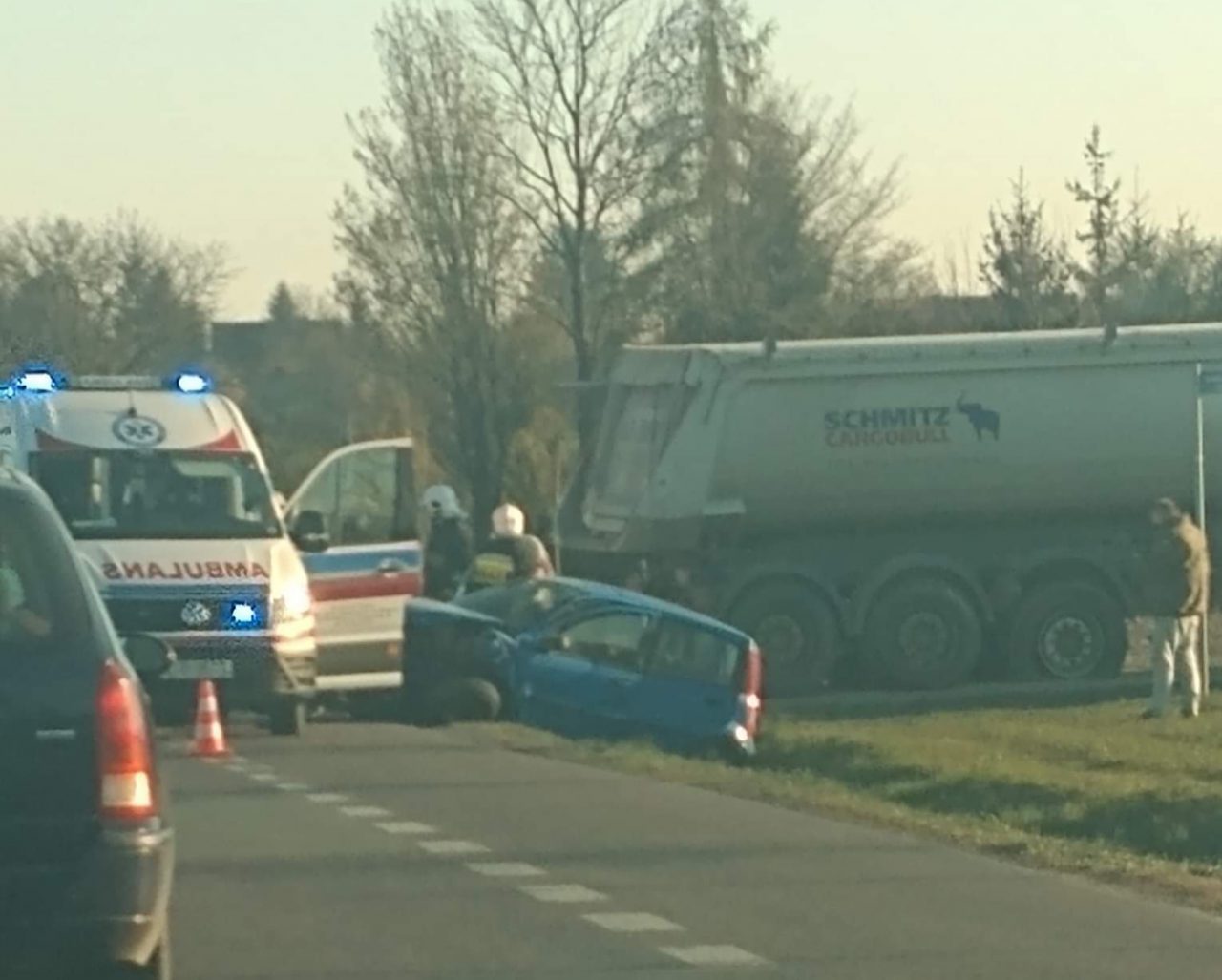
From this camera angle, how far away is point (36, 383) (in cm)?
2261

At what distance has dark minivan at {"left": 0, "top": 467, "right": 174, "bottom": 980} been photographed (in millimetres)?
8453

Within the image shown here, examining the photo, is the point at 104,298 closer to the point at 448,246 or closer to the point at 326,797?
the point at 448,246

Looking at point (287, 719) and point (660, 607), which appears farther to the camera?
point (660, 607)

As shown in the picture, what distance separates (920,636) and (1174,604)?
5431 millimetres

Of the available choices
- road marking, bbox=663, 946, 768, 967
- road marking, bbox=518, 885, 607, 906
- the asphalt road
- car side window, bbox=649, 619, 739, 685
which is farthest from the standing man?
road marking, bbox=663, 946, 768, 967

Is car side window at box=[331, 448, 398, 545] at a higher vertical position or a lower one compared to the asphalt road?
higher

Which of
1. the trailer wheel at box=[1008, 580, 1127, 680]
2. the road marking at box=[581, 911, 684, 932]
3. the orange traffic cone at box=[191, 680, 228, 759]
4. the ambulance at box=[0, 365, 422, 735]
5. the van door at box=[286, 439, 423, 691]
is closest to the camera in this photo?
the road marking at box=[581, 911, 684, 932]

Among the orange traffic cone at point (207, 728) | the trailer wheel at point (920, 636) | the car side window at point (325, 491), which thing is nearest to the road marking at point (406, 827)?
the orange traffic cone at point (207, 728)

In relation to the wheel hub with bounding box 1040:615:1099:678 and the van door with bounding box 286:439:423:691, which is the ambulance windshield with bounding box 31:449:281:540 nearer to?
the van door with bounding box 286:439:423:691

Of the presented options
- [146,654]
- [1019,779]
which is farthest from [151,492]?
[146,654]

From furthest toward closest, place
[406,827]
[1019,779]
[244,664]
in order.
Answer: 1. [244,664]
2. [1019,779]
3. [406,827]

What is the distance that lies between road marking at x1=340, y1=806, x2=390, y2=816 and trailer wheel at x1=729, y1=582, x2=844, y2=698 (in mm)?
14545

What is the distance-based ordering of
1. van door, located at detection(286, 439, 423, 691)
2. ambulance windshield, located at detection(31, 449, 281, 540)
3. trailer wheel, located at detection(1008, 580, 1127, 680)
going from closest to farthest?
ambulance windshield, located at detection(31, 449, 281, 540)
van door, located at detection(286, 439, 423, 691)
trailer wheel, located at detection(1008, 580, 1127, 680)

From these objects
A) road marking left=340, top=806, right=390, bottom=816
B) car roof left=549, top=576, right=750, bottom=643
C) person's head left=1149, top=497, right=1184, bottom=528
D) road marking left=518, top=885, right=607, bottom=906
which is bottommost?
road marking left=340, top=806, right=390, bottom=816
